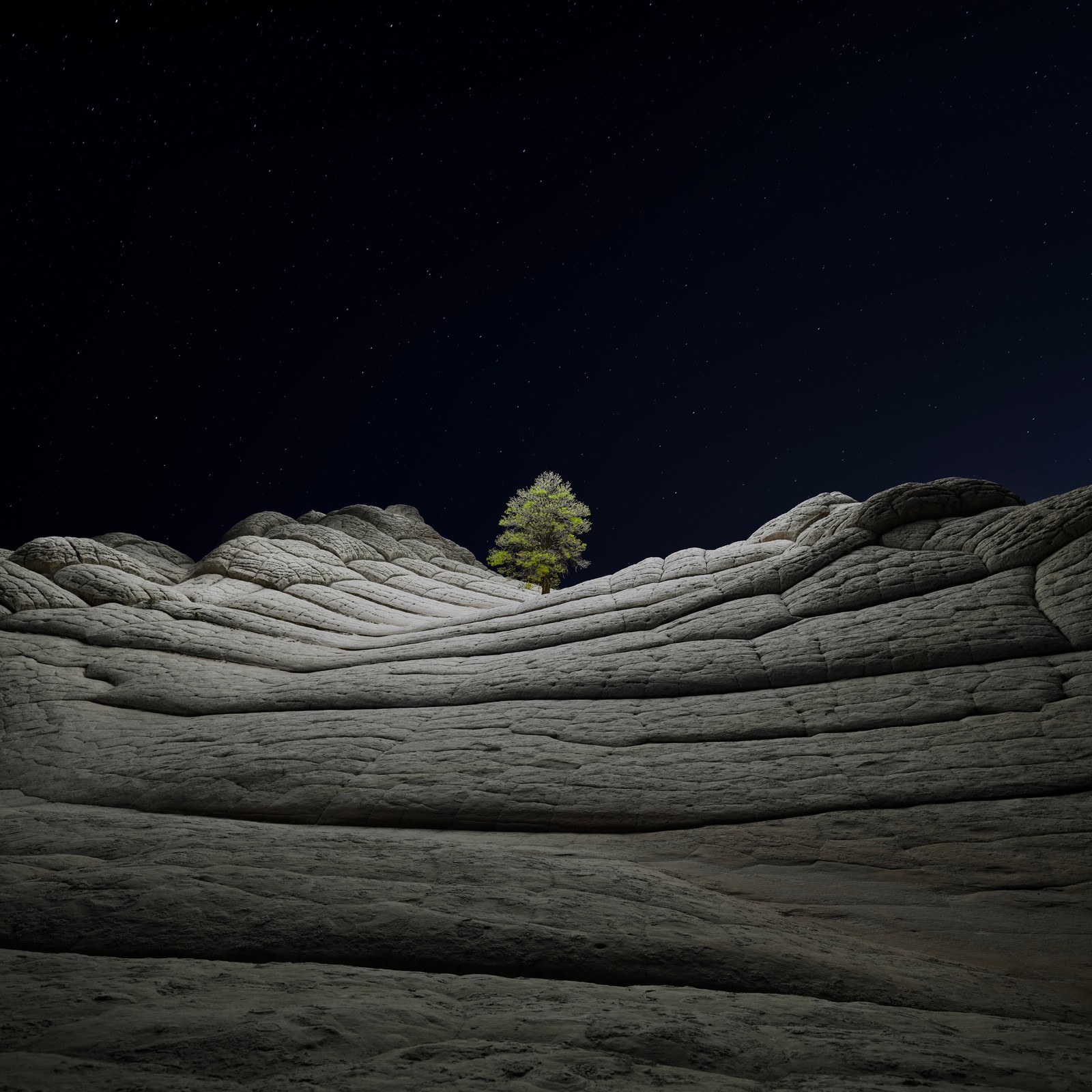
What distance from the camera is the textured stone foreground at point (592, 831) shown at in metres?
3.29

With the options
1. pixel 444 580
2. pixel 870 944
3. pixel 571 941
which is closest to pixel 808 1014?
pixel 571 941

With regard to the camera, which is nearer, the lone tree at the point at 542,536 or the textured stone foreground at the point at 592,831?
the textured stone foreground at the point at 592,831

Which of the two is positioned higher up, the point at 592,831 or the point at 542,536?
the point at 542,536

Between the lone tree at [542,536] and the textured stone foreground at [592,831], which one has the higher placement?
the lone tree at [542,536]

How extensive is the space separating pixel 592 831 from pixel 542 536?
30745mm

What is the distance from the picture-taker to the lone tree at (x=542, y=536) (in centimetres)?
3809

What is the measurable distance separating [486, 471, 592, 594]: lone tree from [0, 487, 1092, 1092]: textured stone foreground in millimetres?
21279

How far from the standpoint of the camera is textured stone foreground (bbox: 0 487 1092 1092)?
3287 millimetres

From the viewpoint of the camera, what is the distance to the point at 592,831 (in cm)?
774

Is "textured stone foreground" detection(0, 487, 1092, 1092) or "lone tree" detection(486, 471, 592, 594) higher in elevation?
"lone tree" detection(486, 471, 592, 594)

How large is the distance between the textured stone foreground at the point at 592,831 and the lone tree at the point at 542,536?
2128 centimetres

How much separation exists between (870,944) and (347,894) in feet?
14.1

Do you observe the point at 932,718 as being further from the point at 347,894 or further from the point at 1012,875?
the point at 347,894

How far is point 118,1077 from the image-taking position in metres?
2.73
